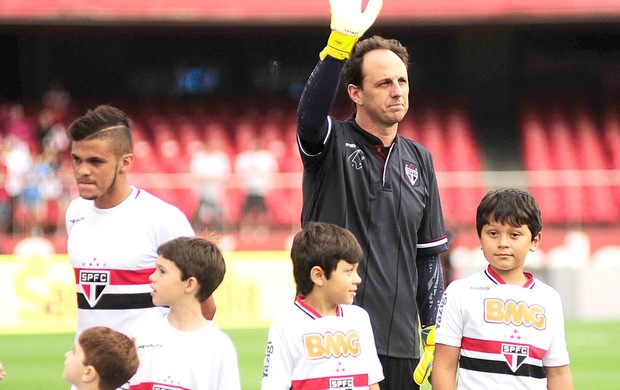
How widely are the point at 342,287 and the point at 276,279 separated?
13.2 meters

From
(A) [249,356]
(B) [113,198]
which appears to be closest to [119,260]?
(B) [113,198]

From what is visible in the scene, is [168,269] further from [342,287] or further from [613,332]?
[613,332]

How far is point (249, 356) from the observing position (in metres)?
13.5

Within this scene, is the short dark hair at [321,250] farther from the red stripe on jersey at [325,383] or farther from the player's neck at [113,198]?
the player's neck at [113,198]

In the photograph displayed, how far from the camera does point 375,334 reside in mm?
5191

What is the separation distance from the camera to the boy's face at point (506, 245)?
5.03 metres

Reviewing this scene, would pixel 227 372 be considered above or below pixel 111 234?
below

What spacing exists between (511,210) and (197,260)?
4.47 feet

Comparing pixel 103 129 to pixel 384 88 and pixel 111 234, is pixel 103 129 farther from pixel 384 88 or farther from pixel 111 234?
pixel 384 88

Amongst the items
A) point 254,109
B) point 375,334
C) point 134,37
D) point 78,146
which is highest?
point 134,37

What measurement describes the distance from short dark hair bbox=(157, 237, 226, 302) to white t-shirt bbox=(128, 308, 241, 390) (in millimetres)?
208

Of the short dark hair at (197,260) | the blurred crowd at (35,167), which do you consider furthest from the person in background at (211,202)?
the short dark hair at (197,260)

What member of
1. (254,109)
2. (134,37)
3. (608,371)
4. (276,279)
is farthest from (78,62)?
Answer: (608,371)

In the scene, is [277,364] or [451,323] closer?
[277,364]
